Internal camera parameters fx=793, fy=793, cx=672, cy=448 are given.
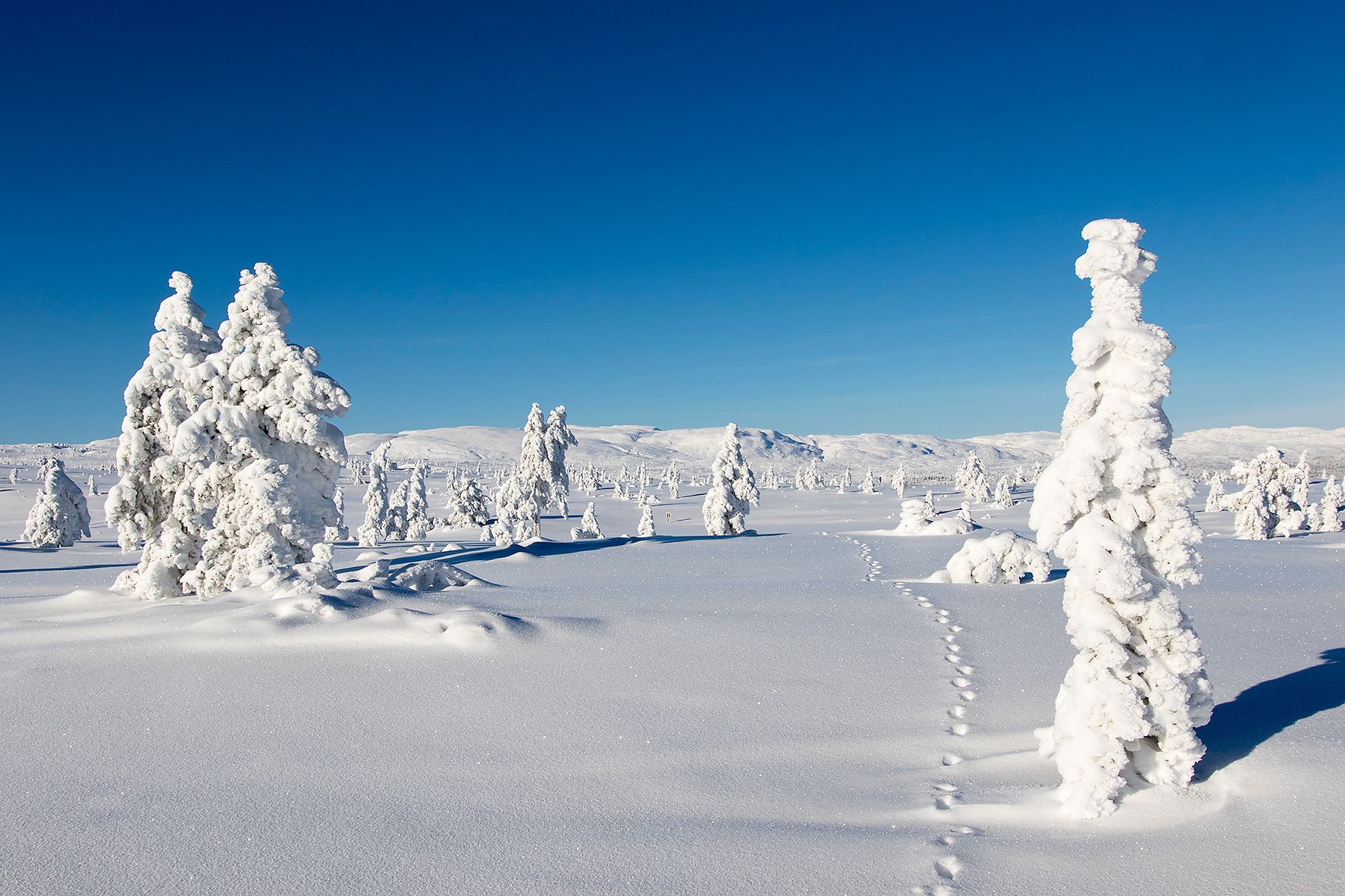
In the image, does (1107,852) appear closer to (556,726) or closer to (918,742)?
(918,742)

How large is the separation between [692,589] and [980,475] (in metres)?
95.5

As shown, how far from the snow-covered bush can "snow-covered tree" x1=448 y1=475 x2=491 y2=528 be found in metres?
52.6

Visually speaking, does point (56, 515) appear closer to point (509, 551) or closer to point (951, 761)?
point (509, 551)

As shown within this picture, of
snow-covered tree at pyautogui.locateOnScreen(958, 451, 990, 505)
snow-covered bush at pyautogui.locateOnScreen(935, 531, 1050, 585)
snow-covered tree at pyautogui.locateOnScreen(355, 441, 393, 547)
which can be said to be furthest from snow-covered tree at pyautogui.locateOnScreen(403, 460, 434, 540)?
snow-covered tree at pyautogui.locateOnScreen(958, 451, 990, 505)

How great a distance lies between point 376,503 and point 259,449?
155ft

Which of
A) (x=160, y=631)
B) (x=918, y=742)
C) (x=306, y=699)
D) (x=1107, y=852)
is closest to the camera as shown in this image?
(x=1107, y=852)

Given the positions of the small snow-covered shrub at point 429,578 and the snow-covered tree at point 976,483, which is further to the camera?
the snow-covered tree at point 976,483

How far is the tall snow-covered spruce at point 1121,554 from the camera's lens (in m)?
6.13

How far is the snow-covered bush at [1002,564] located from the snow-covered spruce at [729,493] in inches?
1128

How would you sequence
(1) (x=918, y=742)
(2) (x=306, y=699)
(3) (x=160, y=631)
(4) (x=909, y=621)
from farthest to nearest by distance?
(4) (x=909, y=621)
(3) (x=160, y=631)
(2) (x=306, y=699)
(1) (x=918, y=742)

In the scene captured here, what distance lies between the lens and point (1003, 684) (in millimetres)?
9969

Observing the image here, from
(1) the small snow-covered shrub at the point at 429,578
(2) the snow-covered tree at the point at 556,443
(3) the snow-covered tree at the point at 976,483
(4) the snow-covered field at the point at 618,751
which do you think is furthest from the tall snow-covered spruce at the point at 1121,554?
(3) the snow-covered tree at the point at 976,483

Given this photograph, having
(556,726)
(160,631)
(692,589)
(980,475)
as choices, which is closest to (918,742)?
(556,726)

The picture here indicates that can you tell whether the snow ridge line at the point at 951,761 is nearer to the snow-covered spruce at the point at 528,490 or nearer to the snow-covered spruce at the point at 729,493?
the snow-covered spruce at the point at 729,493
